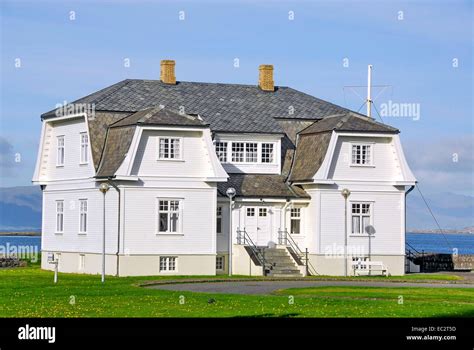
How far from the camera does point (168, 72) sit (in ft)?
204

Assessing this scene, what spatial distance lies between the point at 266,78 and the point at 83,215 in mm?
12779

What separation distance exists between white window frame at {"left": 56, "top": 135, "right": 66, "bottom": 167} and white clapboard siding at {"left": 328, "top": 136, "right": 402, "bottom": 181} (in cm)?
1257

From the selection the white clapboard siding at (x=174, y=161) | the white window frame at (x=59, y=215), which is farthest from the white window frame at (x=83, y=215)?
the white clapboard siding at (x=174, y=161)

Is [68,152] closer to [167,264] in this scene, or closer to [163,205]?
[163,205]

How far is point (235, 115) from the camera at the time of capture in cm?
5978

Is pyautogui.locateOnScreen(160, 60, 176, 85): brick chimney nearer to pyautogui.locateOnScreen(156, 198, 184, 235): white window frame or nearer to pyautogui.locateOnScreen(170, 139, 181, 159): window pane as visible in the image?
pyautogui.locateOnScreen(170, 139, 181, 159): window pane

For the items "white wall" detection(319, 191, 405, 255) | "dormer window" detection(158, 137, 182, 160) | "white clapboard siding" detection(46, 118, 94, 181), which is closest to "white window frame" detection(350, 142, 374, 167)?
"white wall" detection(319, 191, 405, 255)

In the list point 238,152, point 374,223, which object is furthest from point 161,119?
point 374,223

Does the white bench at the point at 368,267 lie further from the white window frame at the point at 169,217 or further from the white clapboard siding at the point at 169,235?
the white window frame at the point at 169,217

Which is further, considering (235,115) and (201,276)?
(235,115)

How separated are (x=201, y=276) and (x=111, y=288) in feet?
35.7
